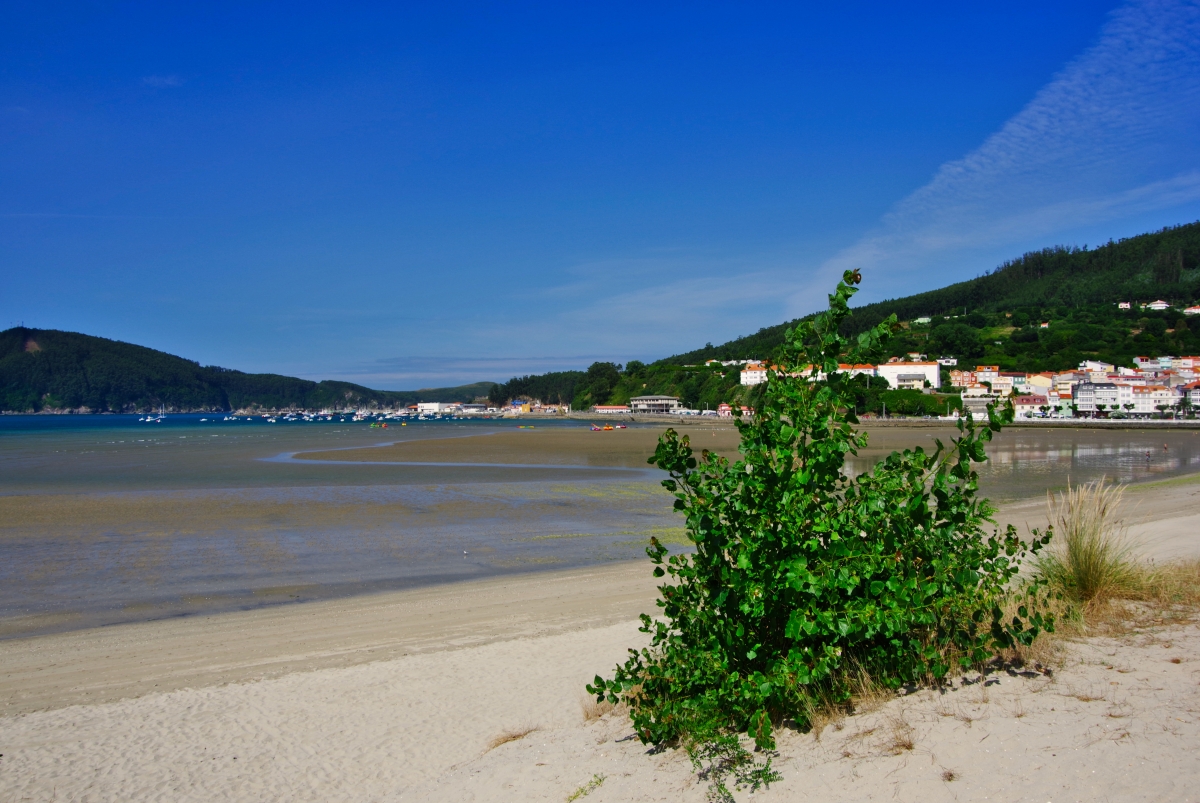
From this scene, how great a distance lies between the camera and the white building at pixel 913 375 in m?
123

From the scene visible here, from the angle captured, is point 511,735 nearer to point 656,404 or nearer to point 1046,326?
point 656,404

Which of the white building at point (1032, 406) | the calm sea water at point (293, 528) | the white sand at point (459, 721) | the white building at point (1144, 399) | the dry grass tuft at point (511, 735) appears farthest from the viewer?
the white building at point (1032, 406)

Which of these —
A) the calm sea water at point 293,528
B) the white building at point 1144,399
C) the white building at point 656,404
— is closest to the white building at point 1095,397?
the white building at point 1144,399

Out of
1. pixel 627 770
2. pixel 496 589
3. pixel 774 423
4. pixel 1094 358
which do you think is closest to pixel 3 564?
pixel 496 589

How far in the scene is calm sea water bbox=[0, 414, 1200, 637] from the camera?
35.4ft

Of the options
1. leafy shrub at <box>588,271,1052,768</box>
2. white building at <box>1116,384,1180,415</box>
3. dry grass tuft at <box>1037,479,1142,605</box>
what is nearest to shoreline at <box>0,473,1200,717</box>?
dry grass tuft at <box>1037,479,1142,605</box>

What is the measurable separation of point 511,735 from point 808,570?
2528 mm

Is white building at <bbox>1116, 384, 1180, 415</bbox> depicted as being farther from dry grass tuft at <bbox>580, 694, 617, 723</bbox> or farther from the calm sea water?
dry grass tuft at <bbox>580, 694, 617, 723</bbox>

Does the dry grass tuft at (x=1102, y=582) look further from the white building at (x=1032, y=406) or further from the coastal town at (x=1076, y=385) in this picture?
the white building at (x=1032, y=406)

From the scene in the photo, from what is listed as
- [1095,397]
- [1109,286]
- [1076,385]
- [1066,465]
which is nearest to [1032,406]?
[1095,397]

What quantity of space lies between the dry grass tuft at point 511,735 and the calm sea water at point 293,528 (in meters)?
5.95

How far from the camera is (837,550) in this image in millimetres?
3871

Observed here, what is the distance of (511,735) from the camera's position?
201 inches

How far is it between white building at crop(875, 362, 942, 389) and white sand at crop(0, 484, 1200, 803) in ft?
401
